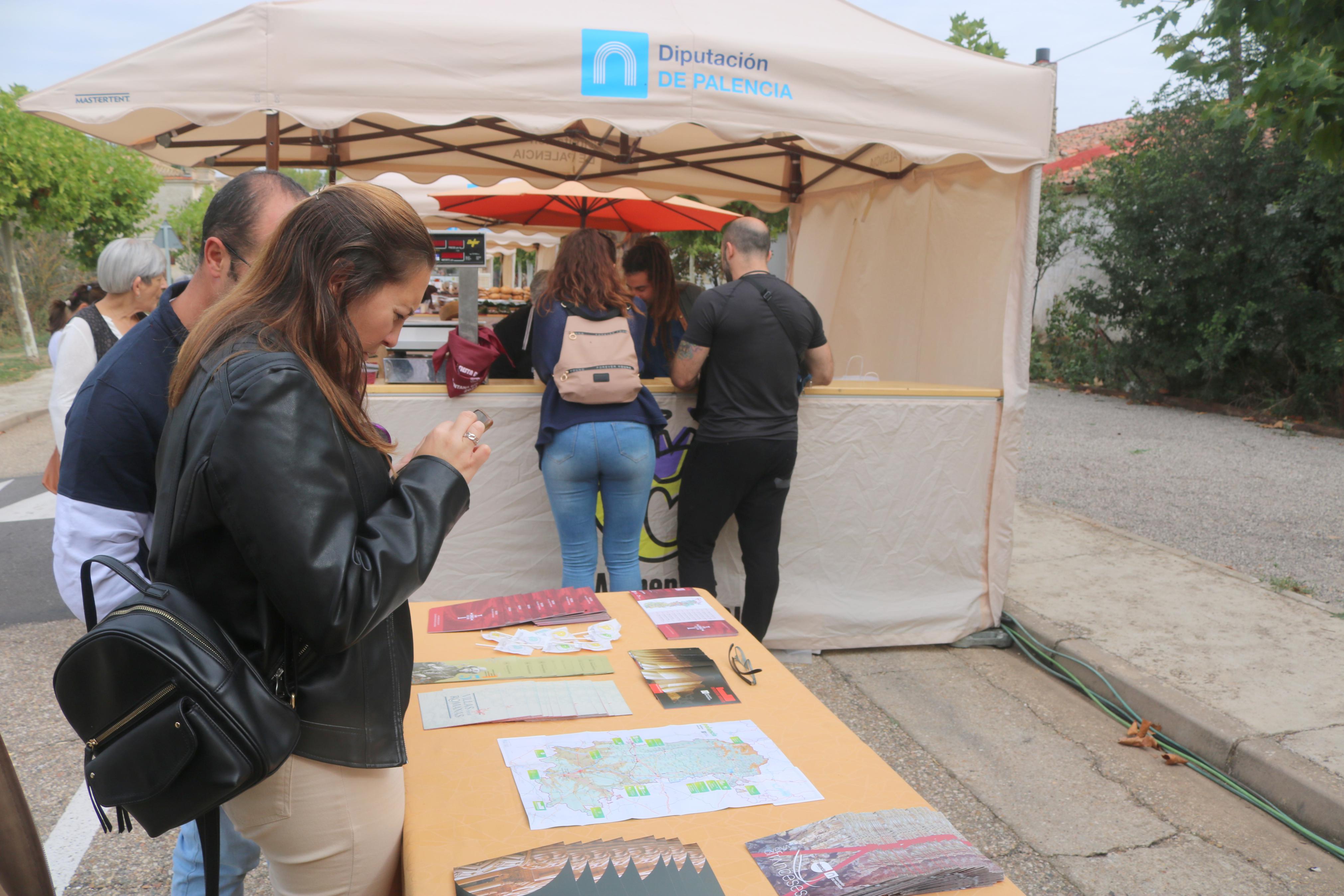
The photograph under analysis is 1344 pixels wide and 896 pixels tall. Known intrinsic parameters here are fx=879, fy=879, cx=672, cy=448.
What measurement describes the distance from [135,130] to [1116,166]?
14.0m

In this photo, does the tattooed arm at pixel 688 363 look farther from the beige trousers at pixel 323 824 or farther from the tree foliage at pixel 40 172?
the tree foliage at pixel 40 172

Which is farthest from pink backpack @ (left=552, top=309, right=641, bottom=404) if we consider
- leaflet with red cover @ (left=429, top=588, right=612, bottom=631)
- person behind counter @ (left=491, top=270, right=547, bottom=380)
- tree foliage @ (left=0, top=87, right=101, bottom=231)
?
tree foliage @ (left=0, top=87, right=101, bottom=231)

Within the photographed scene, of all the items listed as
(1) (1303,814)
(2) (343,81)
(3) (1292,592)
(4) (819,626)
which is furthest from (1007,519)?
(2) (343,81)

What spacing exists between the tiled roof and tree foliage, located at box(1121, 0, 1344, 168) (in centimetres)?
1348

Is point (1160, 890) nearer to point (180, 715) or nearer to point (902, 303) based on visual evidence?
point (180, 715)

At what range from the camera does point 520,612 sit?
2334 mm

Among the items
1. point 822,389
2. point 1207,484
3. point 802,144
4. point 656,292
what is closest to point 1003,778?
point 822,389

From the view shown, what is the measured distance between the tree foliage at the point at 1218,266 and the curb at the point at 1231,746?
31.8 ft

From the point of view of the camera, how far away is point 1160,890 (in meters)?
2.66

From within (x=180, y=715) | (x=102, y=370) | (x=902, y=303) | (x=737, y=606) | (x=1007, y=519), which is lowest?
(x=737, y=606)

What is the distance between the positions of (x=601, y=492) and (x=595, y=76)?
5.71ft

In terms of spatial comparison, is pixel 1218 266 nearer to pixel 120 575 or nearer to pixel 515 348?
pixel 515 348

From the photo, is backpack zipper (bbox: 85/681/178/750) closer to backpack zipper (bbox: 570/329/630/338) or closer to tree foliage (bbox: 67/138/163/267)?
backpack zipper (bbox: 570/329/630/338)

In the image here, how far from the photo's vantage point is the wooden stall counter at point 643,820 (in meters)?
1.36
